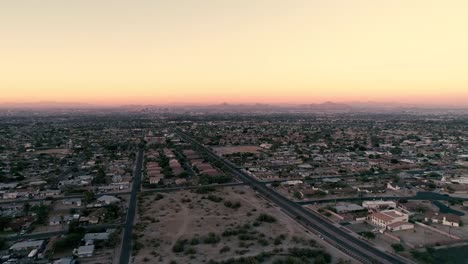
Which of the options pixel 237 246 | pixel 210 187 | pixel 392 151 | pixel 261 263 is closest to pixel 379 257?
pixel 261 263

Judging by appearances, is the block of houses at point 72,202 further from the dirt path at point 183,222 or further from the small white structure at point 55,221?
the dirt path at point 183,222

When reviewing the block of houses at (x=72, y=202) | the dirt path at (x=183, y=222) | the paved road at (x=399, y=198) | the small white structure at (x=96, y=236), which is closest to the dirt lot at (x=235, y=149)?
the paved road at (x=399, y=198)

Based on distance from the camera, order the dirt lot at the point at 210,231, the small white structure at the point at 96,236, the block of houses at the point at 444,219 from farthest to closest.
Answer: the block of houses at the point at 444,219 → the small white structure at the point at 96,236 → the dirt lot at the point at 210,231

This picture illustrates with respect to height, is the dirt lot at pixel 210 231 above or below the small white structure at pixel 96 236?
below

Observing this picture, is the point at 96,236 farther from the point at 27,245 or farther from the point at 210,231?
the point at 210,231

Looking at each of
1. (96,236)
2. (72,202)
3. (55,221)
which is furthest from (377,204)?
(72,202)

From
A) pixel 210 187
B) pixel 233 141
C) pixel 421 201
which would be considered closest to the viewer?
pixel 421 201

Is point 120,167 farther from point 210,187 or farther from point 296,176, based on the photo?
point 296,176
